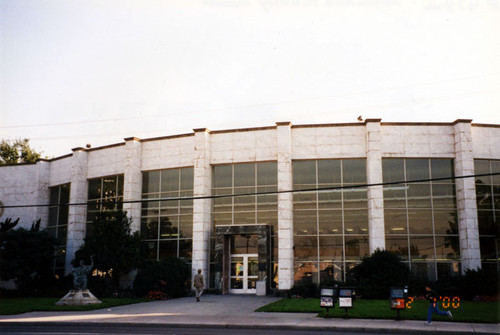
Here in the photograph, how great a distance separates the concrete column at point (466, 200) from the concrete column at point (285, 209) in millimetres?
10337

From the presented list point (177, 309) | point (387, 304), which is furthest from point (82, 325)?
point (387, 304)

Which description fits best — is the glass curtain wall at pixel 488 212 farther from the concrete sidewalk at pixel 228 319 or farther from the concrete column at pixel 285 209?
the concrete sidewalk at pixel 228 319

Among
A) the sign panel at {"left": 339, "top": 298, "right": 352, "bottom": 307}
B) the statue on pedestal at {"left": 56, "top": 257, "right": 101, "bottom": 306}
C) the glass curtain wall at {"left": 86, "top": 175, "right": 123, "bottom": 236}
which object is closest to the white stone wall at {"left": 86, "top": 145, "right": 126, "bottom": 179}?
the glass curtain wall at {"left": 86, "top": 175, "right": 123, "bottom": 236}

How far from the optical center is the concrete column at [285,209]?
97.1 ft

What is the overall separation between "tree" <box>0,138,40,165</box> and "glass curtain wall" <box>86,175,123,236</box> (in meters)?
28.8

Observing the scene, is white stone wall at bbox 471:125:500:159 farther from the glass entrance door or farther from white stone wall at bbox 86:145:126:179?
white stone wall at bbox 86:145:126:179

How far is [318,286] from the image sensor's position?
28719 mm

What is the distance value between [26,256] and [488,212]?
30.8 metres

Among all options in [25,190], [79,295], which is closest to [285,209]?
[79,295]

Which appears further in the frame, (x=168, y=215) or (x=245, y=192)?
(x=168, y=215)

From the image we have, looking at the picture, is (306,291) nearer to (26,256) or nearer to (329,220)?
(329,220)

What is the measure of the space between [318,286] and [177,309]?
9376 mm

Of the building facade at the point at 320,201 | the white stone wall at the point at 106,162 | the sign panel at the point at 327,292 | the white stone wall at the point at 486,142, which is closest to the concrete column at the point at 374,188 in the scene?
the building facade at the point at 320,201

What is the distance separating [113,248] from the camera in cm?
3138
